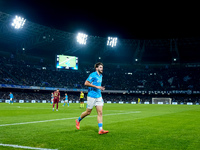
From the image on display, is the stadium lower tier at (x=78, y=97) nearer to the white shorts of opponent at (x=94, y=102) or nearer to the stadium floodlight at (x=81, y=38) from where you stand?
the stadium floodlight at (x=81, y=38)

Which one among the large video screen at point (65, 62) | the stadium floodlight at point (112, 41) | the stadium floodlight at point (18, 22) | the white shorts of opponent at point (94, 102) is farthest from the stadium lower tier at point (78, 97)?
the white shorts of opponent at point (94, 102)

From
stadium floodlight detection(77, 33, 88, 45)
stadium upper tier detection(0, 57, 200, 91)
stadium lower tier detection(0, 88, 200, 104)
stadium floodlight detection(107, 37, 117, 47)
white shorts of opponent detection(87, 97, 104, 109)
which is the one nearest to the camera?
white shorts of opponent detection(87, 97, 104, 109)

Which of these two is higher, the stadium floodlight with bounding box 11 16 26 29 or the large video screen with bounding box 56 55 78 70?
the stadium floodlight with bounding box 11 16 26 29

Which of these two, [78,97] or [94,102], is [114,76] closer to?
[78,97]

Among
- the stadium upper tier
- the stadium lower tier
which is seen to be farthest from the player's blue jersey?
the stadium upper tier

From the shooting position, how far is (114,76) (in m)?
80.6

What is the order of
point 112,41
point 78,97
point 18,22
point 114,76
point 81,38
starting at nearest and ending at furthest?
1. point 18,22
2. point 81,38
3. point 112,41
4. point 78,97
5. point 114,76

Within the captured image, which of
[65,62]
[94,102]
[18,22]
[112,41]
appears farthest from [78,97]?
[94,102]

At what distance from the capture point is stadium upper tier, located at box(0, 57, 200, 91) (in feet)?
199

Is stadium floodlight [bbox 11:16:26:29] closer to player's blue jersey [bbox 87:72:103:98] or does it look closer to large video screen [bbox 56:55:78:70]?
large video screen [bbox 56:55:78:70]

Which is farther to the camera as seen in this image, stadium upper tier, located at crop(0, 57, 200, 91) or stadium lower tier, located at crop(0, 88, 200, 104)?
stadium upper tier, located at crop(0, 57, 200, 91)

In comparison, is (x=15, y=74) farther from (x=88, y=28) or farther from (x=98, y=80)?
(x=98, y=80)

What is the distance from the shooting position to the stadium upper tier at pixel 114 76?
6056 cm

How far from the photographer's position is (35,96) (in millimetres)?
61375
